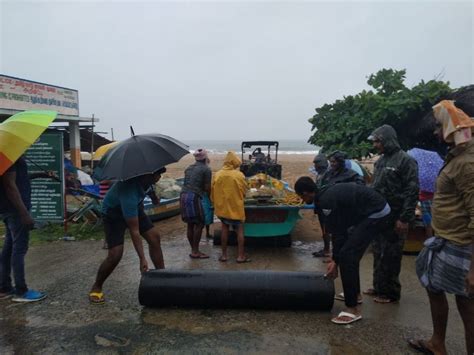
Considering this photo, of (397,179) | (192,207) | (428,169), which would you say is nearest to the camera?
(397,179)

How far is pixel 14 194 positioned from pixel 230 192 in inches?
113

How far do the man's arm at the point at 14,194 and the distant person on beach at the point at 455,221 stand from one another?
397 cm

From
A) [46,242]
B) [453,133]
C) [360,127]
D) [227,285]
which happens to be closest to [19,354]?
[227,285]

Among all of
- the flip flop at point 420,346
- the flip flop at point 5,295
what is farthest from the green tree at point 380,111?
the flip flop at point 5,295

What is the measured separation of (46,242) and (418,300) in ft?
21.4

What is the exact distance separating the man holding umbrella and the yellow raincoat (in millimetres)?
1477

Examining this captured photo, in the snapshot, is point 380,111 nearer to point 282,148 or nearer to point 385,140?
point 385,140

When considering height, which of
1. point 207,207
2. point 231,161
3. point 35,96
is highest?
point 35,96

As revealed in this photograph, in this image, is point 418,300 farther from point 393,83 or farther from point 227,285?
point 393,83

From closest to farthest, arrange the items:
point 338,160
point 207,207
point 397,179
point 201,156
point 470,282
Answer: point 470,282
point 397,179
point 338,160
point 201,156
point 207,207

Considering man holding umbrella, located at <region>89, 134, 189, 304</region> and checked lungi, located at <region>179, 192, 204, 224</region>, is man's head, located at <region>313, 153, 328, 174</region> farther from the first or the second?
man holding umbrella, located at <region>89, 134, 189, 304</region>

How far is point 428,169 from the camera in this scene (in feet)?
18.9

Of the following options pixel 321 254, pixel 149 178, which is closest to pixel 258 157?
pixel 321 254

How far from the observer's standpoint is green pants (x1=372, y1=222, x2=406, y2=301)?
4.12 metres
